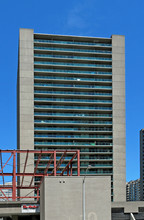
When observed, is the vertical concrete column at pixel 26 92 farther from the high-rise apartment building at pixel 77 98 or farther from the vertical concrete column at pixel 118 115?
the vertical concrete column at pixel 118 115

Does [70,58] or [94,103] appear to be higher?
[70,58]

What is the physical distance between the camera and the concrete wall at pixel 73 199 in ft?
123

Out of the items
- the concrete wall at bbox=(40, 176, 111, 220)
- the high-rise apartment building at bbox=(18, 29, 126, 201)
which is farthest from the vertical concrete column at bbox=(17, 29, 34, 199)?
the concrete wall at bbox=(40, 176, 111, 220)

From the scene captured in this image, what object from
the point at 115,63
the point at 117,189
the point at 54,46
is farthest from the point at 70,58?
the point at 117,189

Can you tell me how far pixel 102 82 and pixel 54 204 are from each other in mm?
77890

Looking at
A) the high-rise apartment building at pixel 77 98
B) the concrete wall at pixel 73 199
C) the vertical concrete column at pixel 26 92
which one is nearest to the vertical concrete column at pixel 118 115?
the high-rise apartment building at pixel 77 98

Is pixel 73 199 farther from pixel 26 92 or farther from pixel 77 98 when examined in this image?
pixel 77 98

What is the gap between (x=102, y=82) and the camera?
11275 cm

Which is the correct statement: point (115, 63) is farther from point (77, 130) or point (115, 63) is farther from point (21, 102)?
point (21, 102)

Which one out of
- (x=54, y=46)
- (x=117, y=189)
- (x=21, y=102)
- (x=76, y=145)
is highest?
(x=54, y=46)

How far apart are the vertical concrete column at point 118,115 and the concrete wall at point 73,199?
7149 cm

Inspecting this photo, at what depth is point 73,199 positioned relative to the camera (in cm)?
3762

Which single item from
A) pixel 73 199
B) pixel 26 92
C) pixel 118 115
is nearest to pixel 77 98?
pixel 118 115

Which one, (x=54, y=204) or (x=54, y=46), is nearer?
(x=54, y=204)
